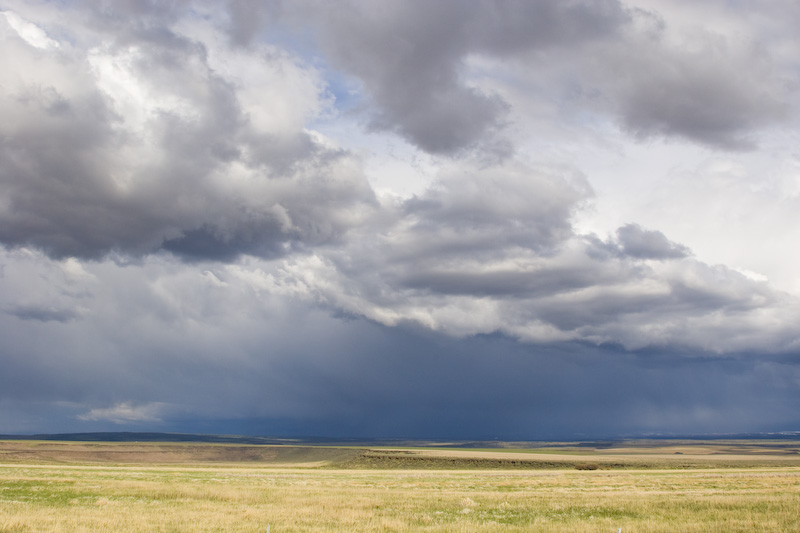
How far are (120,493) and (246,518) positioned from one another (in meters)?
17.5

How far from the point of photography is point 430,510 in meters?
34.7

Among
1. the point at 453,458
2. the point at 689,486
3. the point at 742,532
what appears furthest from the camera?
the point at 453,458

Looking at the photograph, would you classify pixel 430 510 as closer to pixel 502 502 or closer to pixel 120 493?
pixel 502 502

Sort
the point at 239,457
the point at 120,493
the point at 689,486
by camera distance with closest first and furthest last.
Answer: the point at 120,493
the point at 689,486
the point at 239,457

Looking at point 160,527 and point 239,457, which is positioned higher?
point 160,527

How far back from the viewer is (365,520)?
30.1 meters

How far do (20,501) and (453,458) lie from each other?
94607 millimetres

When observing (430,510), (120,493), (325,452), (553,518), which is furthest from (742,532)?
(325,452)

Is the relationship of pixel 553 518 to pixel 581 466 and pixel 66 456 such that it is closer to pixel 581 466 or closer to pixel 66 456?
pixel 581 466

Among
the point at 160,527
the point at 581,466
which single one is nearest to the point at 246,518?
the point at 160,527

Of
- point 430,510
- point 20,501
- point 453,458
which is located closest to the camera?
point 430,510

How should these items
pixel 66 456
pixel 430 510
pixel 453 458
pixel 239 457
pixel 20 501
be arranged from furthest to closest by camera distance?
pixel 239 457
pixel 66 456
pixel 453 458
pixel 20 501
pixel 430 510

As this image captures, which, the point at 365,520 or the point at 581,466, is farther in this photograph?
the point at 581,466

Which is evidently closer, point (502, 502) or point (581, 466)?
point (502, 502)
